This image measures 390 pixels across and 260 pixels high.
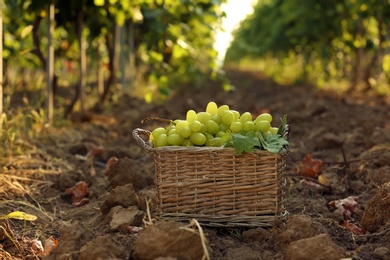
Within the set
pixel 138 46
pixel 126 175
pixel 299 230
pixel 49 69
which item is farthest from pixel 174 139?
pixel 138 46

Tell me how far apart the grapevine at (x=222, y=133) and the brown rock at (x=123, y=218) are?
14.7 inches

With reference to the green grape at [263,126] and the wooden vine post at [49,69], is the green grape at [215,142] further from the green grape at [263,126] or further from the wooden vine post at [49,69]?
the wooden vine post at [49,69]

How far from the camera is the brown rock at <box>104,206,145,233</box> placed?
3.31 metres

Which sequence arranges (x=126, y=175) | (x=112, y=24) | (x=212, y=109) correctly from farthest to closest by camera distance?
(x=112, y=24) → (x=126, y=175) → (x=212, y=109)

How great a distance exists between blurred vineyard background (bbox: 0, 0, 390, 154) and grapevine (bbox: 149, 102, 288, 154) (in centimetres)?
216

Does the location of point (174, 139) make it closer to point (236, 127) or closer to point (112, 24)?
point (236, 127)

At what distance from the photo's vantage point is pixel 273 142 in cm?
328

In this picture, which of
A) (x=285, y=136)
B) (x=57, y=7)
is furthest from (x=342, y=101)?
(x=285, y=136)

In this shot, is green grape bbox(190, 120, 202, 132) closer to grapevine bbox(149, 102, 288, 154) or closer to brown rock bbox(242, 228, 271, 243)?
grapevine bbox(149, 102, 288, 154)

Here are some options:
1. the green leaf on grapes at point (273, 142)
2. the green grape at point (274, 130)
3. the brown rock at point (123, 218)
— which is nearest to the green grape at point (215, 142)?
the green leaf on grapes at point (273, 142)

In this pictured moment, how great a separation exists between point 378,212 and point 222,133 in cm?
91

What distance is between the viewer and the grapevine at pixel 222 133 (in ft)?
10.6

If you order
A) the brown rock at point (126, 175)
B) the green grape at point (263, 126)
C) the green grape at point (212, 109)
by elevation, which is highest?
the green grape at point (212, 109)

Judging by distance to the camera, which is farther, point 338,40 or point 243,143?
point 338,40
